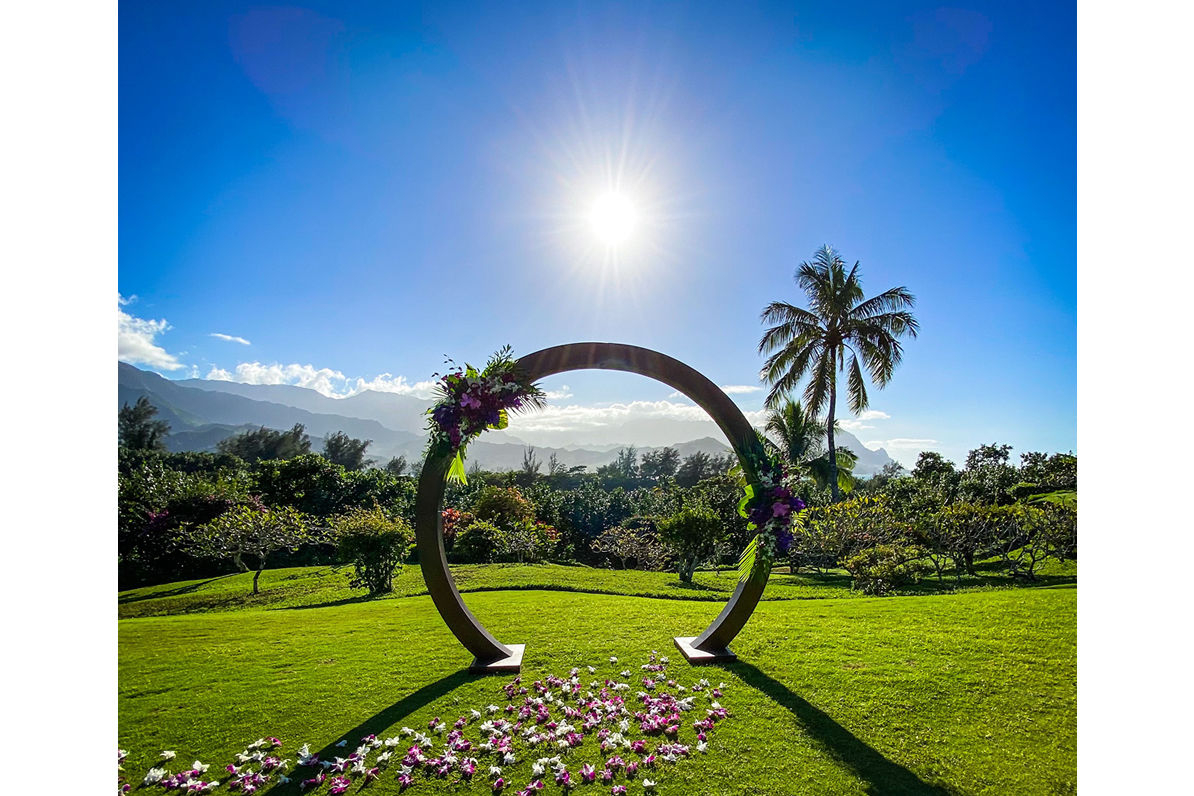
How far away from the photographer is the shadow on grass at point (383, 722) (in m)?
3.50

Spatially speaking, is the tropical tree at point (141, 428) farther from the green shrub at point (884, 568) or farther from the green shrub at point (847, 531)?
the green shrub at point (884, 568)

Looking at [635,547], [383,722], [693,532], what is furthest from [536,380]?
[635,547]

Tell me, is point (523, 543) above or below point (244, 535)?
below

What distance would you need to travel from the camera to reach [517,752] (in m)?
3.78

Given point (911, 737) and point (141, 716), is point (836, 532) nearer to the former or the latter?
point (911, 737)

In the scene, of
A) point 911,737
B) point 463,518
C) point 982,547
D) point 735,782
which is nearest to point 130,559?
point 463,518

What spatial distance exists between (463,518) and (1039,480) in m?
17.2

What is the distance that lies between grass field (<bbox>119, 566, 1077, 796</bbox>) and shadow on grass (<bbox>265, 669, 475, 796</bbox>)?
2cm

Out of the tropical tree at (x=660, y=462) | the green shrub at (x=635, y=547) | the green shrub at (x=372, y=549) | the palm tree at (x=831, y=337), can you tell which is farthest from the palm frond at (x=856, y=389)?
the tropical tree at (x=660, y=462)

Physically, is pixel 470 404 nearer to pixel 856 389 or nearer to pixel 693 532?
pixel 693 532

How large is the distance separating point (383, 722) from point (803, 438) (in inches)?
724

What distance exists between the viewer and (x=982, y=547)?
425 inches

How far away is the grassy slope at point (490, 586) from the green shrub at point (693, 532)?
0.80m

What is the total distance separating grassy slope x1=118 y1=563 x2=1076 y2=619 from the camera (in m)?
9.86
